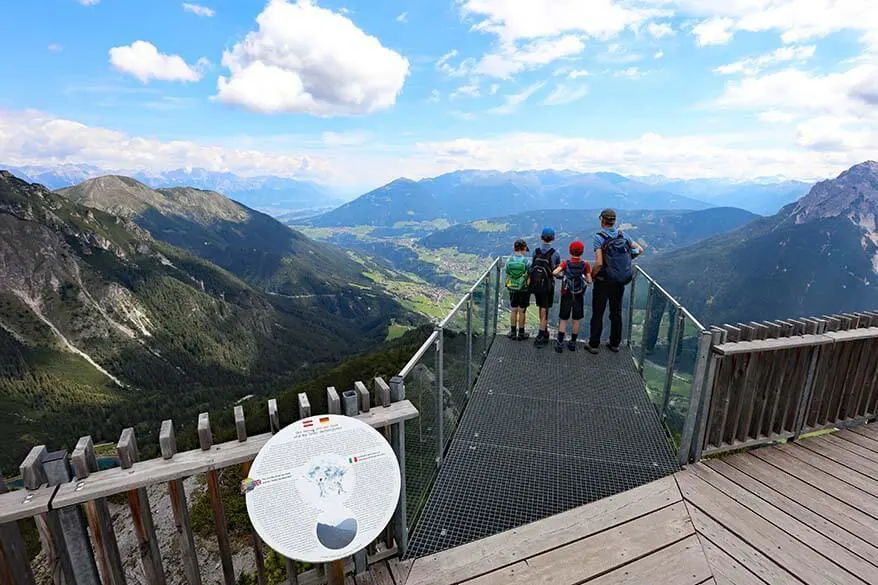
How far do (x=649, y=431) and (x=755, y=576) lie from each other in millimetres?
2481

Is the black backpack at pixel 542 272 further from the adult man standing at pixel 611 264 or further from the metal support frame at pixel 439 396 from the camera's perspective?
the metal support frame at pixel 439 396

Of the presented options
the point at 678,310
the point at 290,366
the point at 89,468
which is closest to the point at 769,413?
the point at 678,310

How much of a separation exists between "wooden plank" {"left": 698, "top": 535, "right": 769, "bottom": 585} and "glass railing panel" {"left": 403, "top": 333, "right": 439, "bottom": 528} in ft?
8.35

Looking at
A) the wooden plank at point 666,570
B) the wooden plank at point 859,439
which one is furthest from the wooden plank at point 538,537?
the wooden plank at point 859,439

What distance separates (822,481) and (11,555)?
Result: 6923mm

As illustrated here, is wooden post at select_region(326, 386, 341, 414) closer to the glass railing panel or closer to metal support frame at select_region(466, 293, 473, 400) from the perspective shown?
the glass railing panel

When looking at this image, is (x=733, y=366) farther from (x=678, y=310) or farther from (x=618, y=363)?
(x=618, y=363)

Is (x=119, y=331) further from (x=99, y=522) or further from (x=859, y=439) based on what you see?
(x=859, y=439)

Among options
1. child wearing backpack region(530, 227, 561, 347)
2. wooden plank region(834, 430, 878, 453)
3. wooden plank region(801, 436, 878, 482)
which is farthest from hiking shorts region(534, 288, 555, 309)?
wooden plank region(834, 430, 878, 453)

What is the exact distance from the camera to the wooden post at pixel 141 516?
270 cm

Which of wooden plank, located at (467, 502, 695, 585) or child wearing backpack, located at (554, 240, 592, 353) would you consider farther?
child wearing backpack, located at (554, 240, 592, 353)

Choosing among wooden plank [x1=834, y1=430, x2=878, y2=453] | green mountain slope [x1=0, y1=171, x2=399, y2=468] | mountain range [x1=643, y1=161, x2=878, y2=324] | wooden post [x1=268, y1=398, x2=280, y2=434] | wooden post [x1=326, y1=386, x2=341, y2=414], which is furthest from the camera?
mountain range [x1=643, y1=161, x2=878, y2=324]

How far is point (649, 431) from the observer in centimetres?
606

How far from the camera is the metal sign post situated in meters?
2.43
